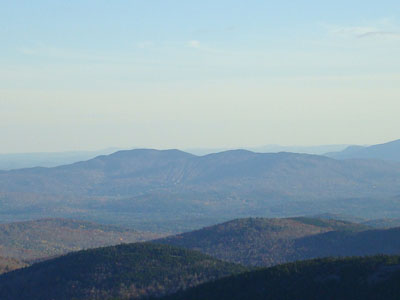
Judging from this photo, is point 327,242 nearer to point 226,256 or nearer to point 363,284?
point 226,256

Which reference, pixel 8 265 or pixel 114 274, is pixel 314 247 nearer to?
pixel 114 274

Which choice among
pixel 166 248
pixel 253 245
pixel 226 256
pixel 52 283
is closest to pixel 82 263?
pixel 52 283

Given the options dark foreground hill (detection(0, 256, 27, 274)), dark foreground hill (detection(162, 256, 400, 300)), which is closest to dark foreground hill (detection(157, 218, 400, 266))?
dark foreground hill (detection(0, 256, 27, 274))

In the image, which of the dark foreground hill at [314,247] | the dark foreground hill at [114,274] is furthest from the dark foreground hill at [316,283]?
the dark foreground hill at [314,247]

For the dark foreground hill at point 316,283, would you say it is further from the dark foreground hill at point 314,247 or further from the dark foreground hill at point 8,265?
the dark foreground hill at point 8,265

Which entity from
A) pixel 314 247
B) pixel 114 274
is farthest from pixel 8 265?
pixel 314 247

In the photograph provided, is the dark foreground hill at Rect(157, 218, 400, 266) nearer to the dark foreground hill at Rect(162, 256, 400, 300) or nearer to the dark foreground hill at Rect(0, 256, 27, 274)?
the dark foreground hill at Rect(0, 256, 27, 274)
